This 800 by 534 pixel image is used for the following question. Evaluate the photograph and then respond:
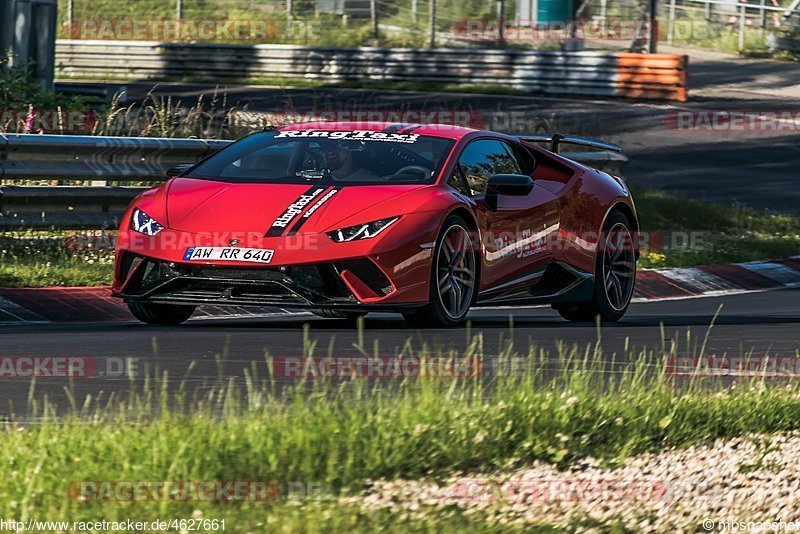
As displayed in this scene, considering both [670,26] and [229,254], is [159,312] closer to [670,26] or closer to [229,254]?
[229,254]

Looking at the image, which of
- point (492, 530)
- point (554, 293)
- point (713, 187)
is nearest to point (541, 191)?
point (554, 293)

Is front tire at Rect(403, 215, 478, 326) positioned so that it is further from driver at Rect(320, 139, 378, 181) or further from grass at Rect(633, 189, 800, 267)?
grass at Rect(633, 189, 800, 267)

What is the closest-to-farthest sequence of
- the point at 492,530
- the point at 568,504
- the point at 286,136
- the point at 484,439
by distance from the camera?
1. the point at 492,530
2. the point at 568,504
3. the point at 484,439
4. the point at 286,136

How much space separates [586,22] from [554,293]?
98.2ft

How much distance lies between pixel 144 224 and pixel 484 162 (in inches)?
90.9

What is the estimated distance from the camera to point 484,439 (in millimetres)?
5406

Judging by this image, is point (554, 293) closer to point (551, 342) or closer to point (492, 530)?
point (551, 342)

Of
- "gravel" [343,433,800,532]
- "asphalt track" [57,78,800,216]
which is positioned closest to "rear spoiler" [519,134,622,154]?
"gravel" [343,433,800,532]

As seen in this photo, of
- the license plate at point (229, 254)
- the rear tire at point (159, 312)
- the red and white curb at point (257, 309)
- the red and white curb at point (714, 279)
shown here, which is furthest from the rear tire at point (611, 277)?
the license plate at point (229, 254)

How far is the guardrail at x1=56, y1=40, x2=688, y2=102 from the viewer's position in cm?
2994

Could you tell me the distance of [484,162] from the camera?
10.1 meters

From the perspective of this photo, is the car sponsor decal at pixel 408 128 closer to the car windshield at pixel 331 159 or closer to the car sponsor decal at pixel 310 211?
the car windshield at pixel 331 159

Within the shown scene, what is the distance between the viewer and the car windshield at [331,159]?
9422 mm

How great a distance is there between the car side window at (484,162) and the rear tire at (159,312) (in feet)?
6.22
